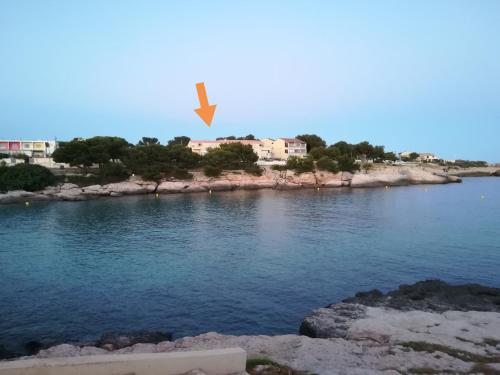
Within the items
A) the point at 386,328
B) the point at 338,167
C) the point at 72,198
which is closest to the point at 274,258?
the point at 386,328

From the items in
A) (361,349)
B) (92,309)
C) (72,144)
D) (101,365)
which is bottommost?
(92,309)

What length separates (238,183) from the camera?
296ft

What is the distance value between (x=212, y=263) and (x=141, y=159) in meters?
60.4

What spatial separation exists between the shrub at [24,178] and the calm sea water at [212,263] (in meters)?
16.6

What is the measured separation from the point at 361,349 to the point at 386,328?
81.1 inches

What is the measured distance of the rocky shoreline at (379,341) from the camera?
10.8m

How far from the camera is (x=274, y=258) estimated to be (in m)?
29.9

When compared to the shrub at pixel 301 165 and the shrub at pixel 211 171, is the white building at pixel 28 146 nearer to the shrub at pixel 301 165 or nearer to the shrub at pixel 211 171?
the shrub at pixel 211 171

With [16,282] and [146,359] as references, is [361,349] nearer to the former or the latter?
[146,359]

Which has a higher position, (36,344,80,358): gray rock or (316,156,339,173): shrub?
(316,156,339,173): shrub

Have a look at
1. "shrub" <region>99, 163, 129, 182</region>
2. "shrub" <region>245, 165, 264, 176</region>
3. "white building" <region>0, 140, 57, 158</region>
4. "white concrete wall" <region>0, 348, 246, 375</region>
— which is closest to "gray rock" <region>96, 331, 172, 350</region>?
"white concrete wall" <region>0, 348, 246, 375</region>

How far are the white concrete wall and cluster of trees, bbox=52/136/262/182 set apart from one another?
76.3m

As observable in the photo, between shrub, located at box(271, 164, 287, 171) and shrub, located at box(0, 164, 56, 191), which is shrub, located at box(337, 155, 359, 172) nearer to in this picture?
shrub, located at box(271, 164, 287, 171)

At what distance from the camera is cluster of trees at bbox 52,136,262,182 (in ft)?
274
